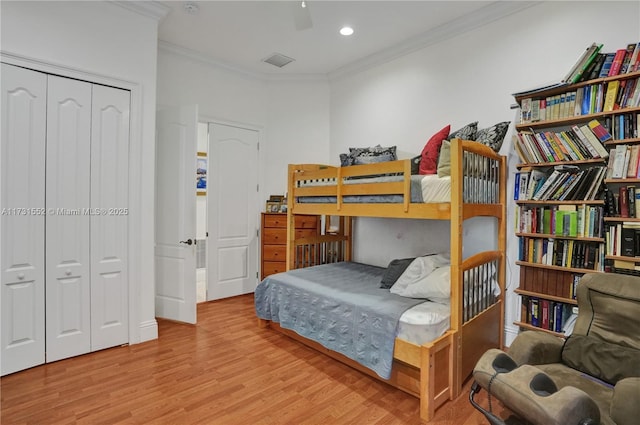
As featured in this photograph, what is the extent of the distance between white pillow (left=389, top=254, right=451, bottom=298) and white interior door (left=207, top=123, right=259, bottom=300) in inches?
93.6

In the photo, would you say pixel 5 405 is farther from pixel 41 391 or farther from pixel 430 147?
pixel 430 147

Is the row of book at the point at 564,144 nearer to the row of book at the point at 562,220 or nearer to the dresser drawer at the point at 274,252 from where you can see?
the row of book at the point at 562,220

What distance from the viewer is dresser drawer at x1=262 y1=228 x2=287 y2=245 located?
167 inches

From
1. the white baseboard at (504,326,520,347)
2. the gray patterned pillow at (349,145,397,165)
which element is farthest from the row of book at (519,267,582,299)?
the gray patterned pillow at (349,145,397,165)

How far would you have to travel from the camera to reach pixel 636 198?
2090mm

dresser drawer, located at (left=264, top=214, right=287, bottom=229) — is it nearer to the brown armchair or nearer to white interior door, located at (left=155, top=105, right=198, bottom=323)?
white interior door, located at (left=155, top=105, right=198, bottom=323)

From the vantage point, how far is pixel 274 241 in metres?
4.23

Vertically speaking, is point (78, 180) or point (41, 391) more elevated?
point (78, 180)

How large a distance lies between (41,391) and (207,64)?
3561mm

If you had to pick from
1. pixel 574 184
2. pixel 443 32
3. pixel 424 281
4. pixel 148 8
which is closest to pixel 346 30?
pixel 443 32

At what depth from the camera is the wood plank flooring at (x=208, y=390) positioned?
6.35 ft

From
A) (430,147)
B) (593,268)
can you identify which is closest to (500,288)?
(593,268)

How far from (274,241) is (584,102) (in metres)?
3.32

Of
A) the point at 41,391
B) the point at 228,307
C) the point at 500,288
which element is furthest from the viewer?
the point at 228,307
